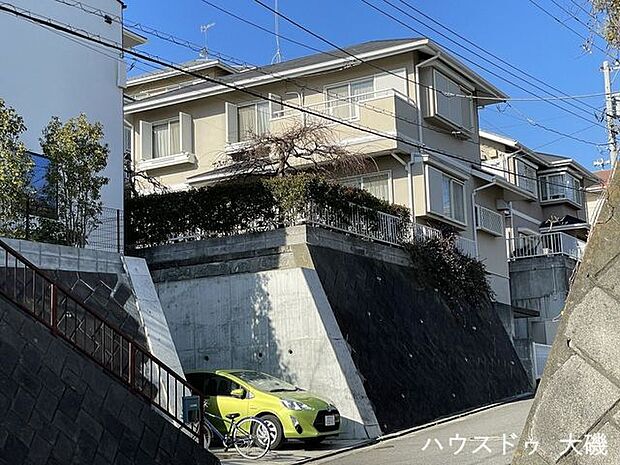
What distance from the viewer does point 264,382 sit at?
1473 cm

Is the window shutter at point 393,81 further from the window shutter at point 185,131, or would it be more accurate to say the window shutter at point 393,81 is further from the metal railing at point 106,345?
the metal railing at point 106,345

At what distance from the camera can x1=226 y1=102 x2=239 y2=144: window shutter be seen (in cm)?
2603

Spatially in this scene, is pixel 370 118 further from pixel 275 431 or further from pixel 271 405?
pixel 275 431

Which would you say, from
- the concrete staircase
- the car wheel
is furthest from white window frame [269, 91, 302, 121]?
the concrete staircase

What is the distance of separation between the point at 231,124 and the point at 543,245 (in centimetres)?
1384

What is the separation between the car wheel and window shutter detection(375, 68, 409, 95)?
13539mm

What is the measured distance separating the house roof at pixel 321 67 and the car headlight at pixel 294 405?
13.3 m

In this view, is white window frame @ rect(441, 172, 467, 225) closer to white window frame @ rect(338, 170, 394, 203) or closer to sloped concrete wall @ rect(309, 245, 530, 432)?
white window frame @ rect(338, 170, 394, 203)

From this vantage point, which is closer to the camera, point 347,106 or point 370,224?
point 370,224

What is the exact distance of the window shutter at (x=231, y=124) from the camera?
85.4 ft

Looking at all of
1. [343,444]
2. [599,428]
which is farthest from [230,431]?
[599,428]

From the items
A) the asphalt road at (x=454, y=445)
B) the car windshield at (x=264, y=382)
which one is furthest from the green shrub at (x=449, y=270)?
the car windshield at (x=264, y=382)

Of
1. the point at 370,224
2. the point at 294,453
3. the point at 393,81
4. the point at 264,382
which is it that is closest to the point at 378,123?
the point at 393,81

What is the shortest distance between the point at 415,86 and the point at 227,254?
983 cm
